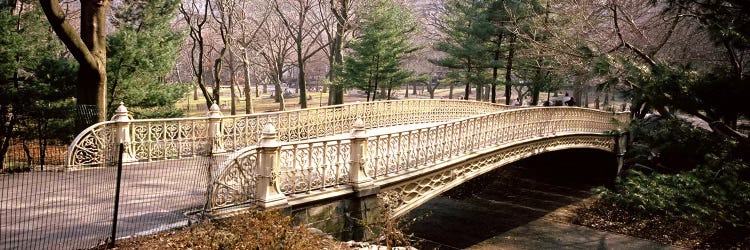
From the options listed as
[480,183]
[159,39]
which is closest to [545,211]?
[480,183]

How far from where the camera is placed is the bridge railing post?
876cm

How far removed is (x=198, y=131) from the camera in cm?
1223

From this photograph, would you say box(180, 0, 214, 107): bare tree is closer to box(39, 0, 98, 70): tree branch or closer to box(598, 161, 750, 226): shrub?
box(39, 0, 98, 70): tree branch

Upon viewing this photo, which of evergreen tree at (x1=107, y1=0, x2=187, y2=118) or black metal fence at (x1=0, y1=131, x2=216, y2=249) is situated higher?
evergreen tree at (x1=107, y1=0, x2=187, y2=118)

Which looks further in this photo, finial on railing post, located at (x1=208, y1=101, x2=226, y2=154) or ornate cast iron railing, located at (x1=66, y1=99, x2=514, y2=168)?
finial on railing post, located at (x1=208, y1=101, x2=226, y2=154)

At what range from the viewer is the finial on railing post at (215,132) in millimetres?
12242

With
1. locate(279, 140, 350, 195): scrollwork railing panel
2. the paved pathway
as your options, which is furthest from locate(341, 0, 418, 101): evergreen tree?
locate(279, 140, 350, 195): scrollwork railing panel

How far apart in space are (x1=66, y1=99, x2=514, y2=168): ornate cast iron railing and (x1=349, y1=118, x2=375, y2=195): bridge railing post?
465cm

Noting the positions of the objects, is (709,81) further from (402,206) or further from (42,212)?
(42,212)

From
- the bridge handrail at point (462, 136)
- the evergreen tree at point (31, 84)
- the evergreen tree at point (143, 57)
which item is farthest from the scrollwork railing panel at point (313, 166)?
the evergreen tree at point (143, 57)

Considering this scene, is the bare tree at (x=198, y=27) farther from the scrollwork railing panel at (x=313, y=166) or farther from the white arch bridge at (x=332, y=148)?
the scrollwork railing panel at (x=313, y=166)

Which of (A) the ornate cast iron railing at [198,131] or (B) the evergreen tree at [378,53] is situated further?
(B) the evergreen tree at [378,53]

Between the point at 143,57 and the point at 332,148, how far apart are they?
10.7 meters

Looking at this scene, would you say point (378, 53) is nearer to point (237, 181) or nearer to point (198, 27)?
point (198, 27)
